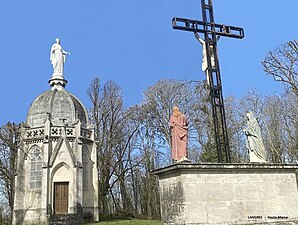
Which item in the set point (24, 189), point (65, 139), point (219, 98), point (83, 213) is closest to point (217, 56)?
point (219, 98)

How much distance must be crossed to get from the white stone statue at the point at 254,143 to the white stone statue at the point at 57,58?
2028cm

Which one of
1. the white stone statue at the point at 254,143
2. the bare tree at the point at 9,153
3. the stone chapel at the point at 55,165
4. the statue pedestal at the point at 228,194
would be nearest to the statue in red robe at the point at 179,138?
the statue pedestal at the point at 228,194

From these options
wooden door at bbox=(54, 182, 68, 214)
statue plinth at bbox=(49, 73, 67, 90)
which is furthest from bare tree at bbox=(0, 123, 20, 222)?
statue plinth at bbox=(49, 73, 67, 90)

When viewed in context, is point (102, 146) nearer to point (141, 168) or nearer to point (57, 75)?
point (141, 168)

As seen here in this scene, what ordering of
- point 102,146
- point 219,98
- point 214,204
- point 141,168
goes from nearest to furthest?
1. point 214,204
2. point 219,98
3. point 102,146
4. point 141,168

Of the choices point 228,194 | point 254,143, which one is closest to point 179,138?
point 228,194

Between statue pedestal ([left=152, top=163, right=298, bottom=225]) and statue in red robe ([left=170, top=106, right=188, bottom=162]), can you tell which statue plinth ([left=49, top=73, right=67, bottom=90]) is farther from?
statue pedestal ([left=152, top=163, right=298, bottom=225])

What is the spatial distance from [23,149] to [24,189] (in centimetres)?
289

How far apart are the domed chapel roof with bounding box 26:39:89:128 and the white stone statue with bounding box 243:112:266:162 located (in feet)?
53.0

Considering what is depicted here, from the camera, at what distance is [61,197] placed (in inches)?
948

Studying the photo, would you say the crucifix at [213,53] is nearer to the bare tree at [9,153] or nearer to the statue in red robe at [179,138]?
the statue in red robe at [179,138]

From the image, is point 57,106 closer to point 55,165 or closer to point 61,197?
point 55,165

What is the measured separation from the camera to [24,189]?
24703 mm

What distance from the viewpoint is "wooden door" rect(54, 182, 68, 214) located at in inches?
941
